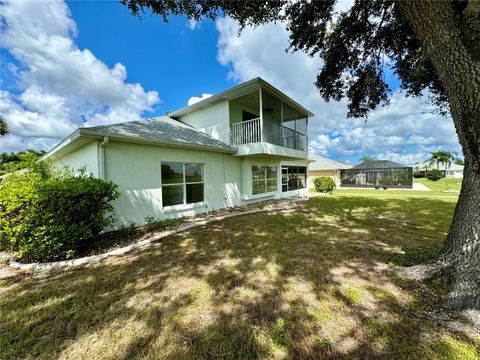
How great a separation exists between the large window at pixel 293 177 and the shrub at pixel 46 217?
477 inches

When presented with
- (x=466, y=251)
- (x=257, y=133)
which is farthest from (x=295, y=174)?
(x=466, y=251)

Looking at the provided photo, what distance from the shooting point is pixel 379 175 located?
88.0 feet

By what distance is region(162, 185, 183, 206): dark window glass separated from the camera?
772cm

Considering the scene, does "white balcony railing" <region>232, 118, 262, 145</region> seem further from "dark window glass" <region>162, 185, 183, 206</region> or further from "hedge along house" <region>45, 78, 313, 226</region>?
"dark window glass" <region>162, 185, 183, 206</region>

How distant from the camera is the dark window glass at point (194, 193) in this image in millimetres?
8581

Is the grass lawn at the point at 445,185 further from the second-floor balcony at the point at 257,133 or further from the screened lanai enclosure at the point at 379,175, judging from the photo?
the second-floor balcony at the point at 257,133

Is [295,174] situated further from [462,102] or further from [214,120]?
[462,102]

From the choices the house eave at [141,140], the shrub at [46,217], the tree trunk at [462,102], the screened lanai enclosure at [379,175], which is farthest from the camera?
the screened lanai enclosure at [379,175]

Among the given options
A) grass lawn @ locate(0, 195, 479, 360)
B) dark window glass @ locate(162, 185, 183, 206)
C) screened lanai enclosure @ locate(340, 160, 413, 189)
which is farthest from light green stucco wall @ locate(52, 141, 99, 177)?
screened lanai enclosure @ locate(340, 160, 413, 189)

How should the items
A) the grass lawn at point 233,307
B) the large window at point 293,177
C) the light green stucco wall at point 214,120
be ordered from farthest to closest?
the large window at point 293,177, the light green stucco wall at point 214,120, the grass lawn at point 233,307

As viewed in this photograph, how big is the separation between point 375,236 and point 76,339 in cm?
660

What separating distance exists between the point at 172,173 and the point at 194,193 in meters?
1.41

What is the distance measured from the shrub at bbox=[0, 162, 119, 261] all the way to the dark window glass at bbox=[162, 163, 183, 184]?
9.83 ft

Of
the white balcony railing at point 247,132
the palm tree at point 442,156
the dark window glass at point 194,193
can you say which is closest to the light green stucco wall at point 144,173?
the dark window glass at point 194,193
